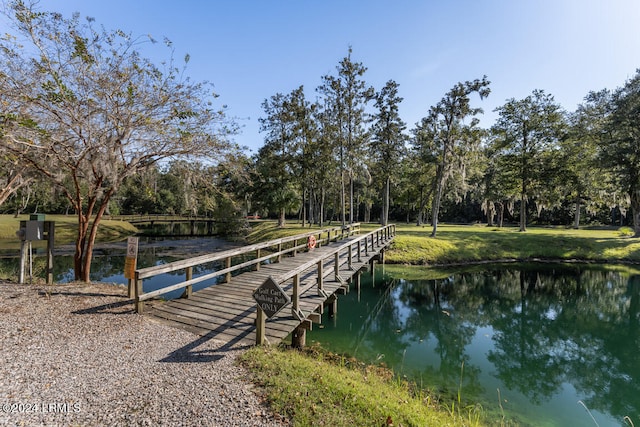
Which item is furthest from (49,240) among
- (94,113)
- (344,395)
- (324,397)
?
(344,395)

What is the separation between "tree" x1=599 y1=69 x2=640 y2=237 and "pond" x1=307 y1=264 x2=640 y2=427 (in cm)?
1083

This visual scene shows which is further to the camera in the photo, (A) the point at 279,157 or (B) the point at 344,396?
(A) the point at 279,157

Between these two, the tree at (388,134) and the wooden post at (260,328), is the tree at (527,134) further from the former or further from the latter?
the wooden post at (260,328)

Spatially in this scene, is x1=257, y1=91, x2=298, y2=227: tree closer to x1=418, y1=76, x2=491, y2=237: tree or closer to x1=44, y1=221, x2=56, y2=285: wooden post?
x1=418, y1=76, x2=491, y2=237: tree

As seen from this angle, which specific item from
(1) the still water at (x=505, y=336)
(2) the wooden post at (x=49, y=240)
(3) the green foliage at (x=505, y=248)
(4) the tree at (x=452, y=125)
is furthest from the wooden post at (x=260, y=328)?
(4) the tree at (x=452, y=125)

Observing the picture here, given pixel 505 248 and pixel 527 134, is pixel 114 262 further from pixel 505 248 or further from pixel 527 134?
pixel 527 134

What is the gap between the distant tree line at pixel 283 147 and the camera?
7.26 meters

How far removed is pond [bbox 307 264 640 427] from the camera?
6.61 m

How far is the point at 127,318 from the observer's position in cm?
625

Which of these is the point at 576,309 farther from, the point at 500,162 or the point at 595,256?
the point at 500,162

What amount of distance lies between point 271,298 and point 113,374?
2378 millimetres

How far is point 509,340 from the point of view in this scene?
32.9 ft

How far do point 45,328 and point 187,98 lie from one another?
6.24 meters

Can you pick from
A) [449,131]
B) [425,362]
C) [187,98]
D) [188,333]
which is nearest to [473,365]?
[425,362]
